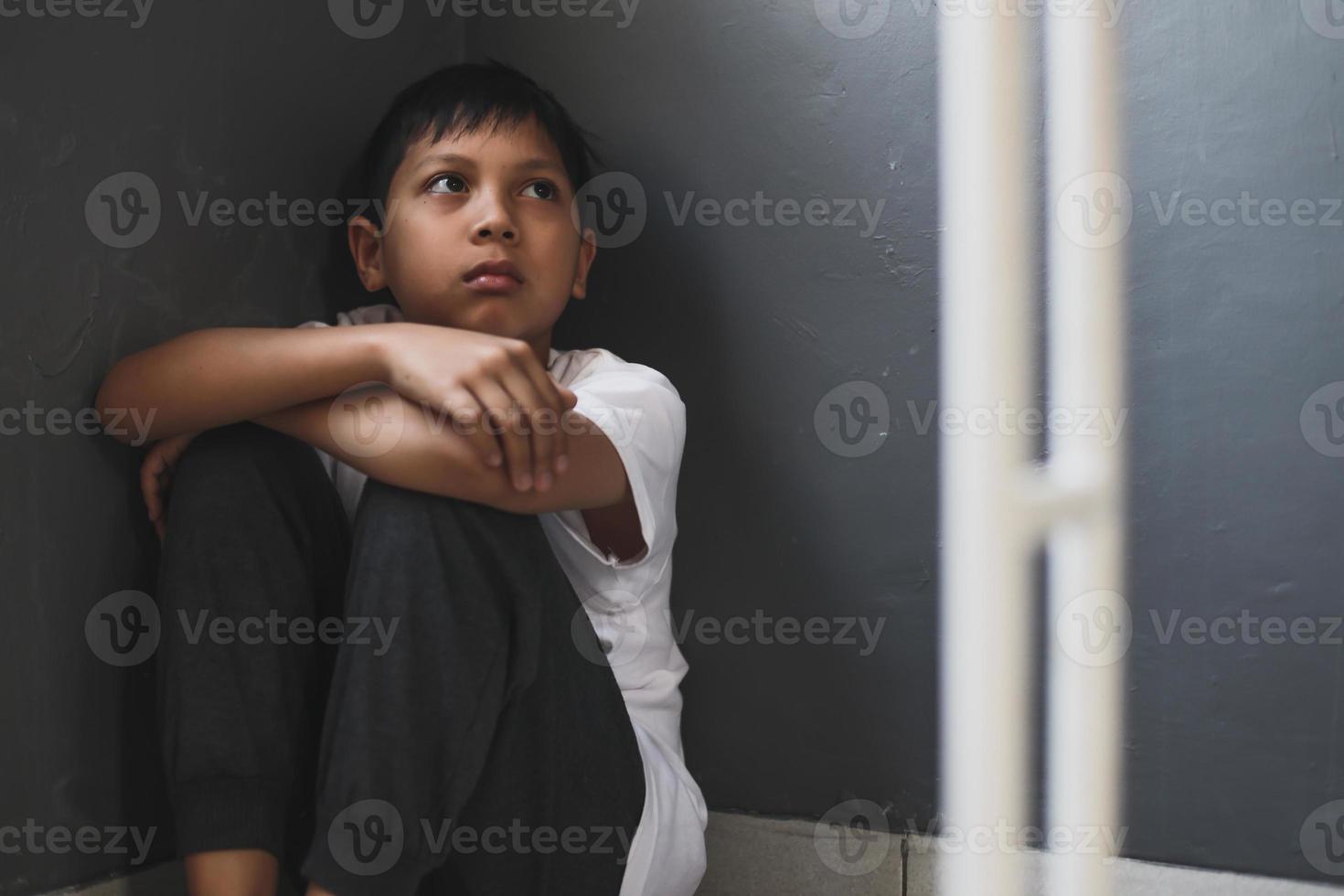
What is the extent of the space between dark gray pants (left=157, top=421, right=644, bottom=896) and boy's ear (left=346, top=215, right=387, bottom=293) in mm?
261

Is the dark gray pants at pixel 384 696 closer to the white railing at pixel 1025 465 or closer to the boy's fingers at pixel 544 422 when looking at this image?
the boy's fingers at pixel 544 422

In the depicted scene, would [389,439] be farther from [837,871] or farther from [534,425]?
[837,871]

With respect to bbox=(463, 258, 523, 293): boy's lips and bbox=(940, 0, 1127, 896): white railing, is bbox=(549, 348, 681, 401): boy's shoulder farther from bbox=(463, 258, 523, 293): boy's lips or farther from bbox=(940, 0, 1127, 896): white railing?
bbox=(940, 0, 1127, 896): white railing

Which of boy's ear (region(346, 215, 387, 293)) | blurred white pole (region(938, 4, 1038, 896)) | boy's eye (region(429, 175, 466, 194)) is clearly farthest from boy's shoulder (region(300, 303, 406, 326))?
blurred white pole (region(938, 4, 1038, 896))

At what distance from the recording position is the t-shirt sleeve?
0.92m

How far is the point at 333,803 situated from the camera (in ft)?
2.45

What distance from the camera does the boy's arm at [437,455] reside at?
2.62ft

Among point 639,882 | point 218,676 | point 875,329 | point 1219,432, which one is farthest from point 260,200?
point 1219,432

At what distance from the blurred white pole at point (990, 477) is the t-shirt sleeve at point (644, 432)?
1.31 feet

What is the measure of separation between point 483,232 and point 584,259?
0.51ft

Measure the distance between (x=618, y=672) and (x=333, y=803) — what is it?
0.31 m

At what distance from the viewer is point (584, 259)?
115 cm

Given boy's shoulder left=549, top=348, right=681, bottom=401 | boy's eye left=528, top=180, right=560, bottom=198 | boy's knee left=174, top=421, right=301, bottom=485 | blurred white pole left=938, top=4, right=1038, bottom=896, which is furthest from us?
boy's eye left=528, top=180, right=560, bottom=198

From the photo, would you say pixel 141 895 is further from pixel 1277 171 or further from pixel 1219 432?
pixel 1277 171
